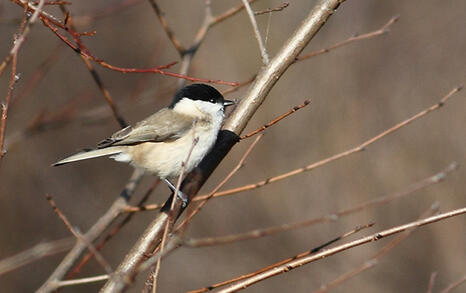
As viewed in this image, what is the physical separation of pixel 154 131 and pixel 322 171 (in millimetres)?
4127

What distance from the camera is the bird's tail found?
2.99 metres

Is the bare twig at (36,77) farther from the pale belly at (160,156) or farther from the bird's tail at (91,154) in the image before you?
the pale belly at (160,156)

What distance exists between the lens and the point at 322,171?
7191 millimetres

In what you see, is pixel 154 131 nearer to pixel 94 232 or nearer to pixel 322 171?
pixel 94 232

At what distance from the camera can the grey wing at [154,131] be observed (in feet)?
10.9

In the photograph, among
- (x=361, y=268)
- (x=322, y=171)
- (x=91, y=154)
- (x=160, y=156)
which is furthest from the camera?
(x=322, y=171)

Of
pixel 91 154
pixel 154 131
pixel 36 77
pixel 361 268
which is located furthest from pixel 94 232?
pixel 361 268

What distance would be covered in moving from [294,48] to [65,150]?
20.6 feet

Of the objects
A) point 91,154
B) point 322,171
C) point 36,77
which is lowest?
point 322,171

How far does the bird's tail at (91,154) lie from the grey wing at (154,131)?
35mm

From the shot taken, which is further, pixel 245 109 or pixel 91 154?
pixel 91 154

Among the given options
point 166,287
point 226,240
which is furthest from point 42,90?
point 226,240

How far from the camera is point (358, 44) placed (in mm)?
8070

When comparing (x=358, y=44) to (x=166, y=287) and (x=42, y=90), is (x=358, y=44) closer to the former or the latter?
(x=166, y=287)
